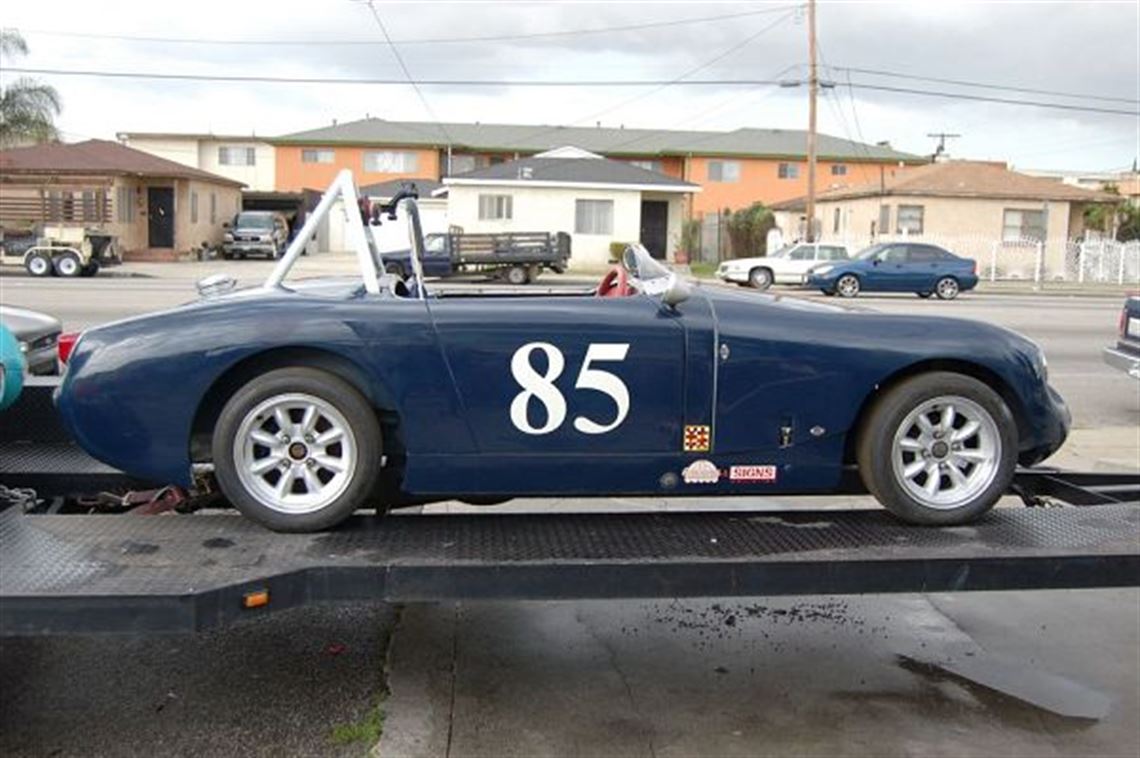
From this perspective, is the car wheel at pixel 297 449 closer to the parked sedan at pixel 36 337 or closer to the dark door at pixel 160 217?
the parked sedan at pixel 36 337

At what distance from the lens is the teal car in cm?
457

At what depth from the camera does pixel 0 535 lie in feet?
12.3

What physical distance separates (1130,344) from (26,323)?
9283mm

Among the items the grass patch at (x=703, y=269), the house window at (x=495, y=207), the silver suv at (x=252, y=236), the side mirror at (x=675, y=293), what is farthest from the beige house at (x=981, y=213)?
the side mirror at (x=675, y=293)

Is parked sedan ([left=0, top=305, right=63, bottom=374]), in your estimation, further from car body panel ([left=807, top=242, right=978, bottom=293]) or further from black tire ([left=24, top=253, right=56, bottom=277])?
black tire ([left=24, top=253, right=56, bottom=277])

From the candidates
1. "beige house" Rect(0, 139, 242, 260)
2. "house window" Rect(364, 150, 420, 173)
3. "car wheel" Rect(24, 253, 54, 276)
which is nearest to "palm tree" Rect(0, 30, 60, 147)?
"beige house" Rect(0, 139, 242, 260)

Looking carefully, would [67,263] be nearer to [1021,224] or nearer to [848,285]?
[848,285]

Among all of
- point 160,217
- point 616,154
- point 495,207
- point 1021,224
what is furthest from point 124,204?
point 1021,224

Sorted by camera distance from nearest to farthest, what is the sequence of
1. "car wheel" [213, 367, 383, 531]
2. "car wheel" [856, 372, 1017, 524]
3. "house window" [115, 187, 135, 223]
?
"car wheel" [213, 367, 383, 531]
"car wheel" [856, 372, 1017, 524]
"house window" [115, 187, 135, 223]

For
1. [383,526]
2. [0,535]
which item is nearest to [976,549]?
[383,526]

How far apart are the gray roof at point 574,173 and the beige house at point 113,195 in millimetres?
11069

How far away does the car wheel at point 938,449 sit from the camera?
4.13 m

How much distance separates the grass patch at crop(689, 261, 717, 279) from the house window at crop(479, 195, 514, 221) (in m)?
7.74

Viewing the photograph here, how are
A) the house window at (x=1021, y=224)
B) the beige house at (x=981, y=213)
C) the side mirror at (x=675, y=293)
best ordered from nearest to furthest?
the side mirror at (x=675, y=293)
the beige house at (x=981, y=213)
the house window at (x=1021, y=224)
